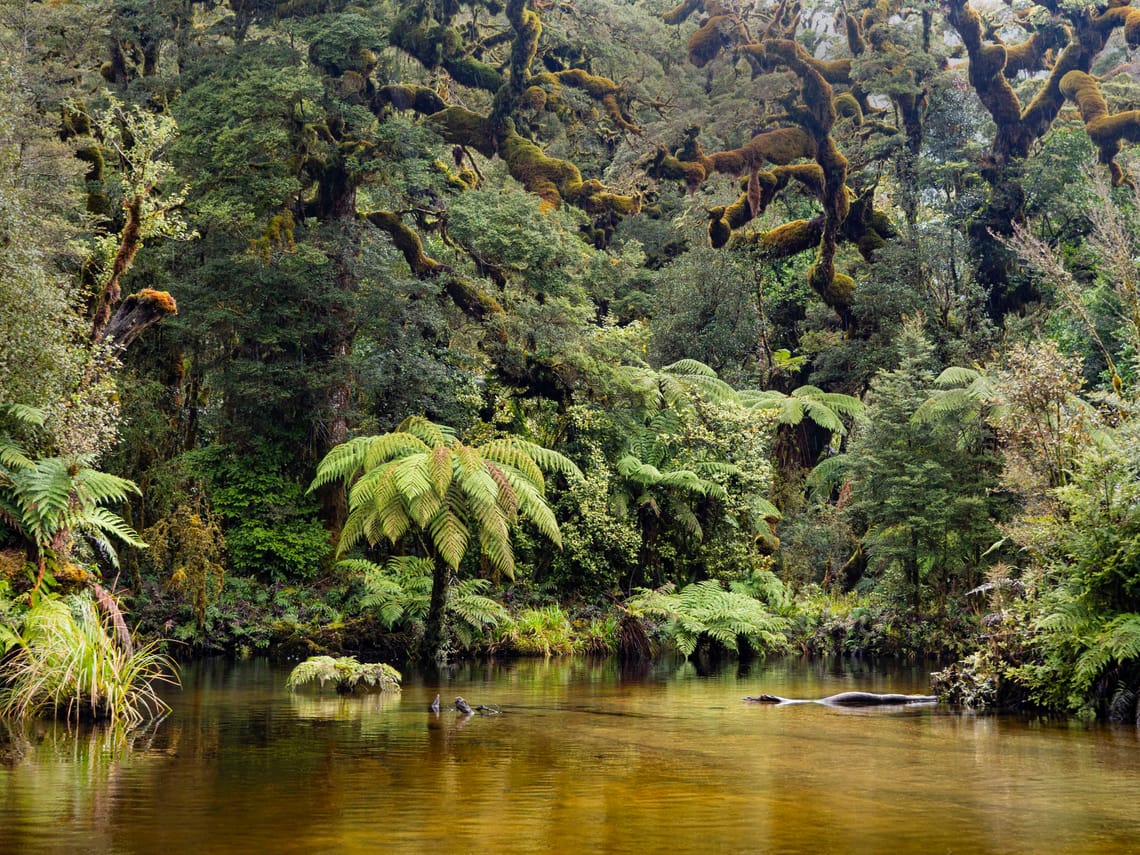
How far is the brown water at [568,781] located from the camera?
4.66m

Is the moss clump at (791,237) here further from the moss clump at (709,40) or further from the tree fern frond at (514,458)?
the tree fern frond at (514,458)

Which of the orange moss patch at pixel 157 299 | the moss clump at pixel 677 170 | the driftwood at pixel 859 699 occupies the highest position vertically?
the moss clump at pixel 677 170

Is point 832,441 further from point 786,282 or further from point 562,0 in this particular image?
point 562,0

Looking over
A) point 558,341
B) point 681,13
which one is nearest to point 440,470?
point 558,341

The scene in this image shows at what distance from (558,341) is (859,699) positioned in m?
9.22

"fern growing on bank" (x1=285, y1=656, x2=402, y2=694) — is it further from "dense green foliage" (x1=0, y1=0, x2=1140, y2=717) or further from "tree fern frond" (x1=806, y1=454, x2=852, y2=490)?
"tree fern frond" (x1=806, y1=454, x2=852, y2=490)

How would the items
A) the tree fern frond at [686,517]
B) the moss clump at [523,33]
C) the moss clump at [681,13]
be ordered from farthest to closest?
the moss clump at [681,13], the moss clump at [523,33], the tree fern frond at [686,517]

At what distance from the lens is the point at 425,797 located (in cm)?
556

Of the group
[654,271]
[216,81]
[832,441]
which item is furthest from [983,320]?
[216,81]

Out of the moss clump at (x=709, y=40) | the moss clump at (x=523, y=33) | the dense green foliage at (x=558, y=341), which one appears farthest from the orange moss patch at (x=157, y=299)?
the moss clump at (x=709, y=40)

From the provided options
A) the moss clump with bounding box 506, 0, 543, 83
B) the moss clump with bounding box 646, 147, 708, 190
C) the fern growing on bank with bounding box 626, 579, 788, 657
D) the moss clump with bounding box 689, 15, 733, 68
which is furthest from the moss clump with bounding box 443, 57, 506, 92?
the fern growing on bank with bounding box 626, 579, 788, 657

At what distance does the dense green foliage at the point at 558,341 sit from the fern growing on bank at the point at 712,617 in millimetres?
110

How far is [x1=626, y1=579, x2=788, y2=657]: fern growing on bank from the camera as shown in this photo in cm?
1644

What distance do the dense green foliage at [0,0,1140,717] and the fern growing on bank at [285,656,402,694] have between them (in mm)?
2358
